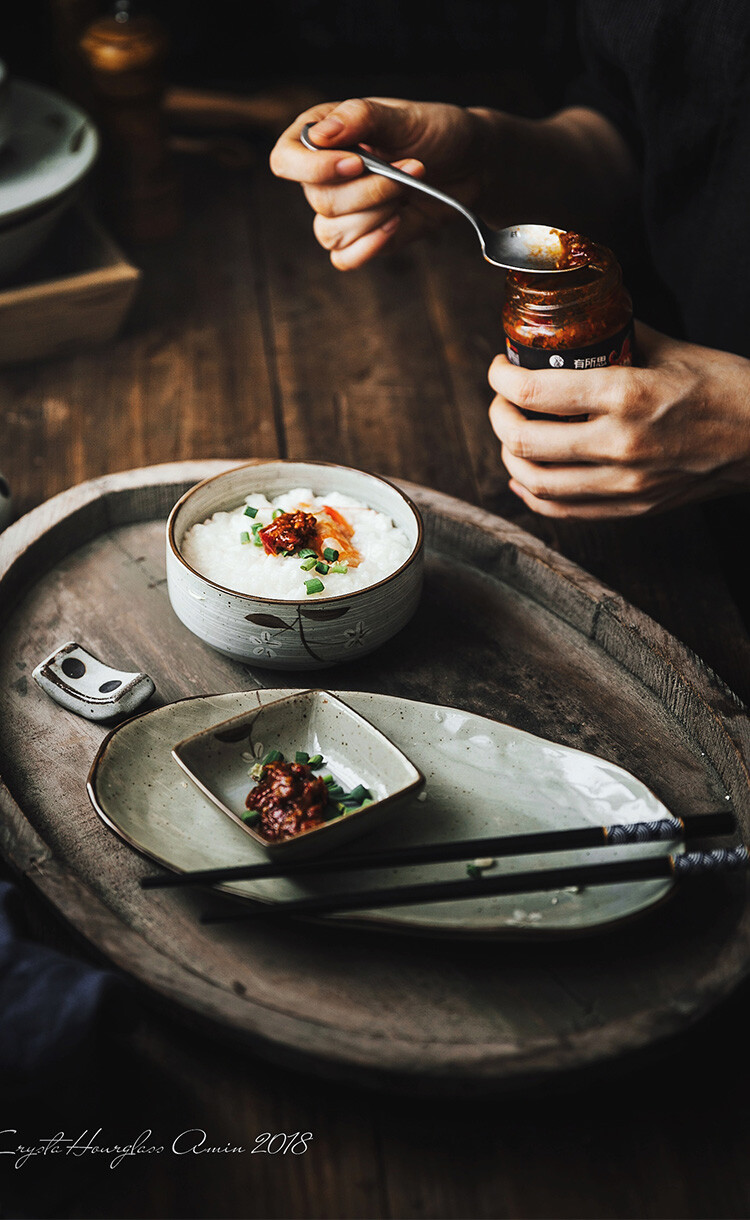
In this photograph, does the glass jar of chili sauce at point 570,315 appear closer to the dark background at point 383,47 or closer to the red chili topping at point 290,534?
the red chili topping at point 290,534

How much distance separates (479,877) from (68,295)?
173 centimetres

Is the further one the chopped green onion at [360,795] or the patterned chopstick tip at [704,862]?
the chopped green onion at [360,795]

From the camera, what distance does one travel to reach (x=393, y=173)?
161cm

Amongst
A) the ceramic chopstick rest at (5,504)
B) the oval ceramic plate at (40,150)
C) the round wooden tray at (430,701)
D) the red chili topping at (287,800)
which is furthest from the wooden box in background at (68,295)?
the red chili topping at (287,800)

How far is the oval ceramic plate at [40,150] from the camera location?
2.20 m

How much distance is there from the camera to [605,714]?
4.67ft

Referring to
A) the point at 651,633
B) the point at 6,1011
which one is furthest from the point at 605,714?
the point at 6,1011

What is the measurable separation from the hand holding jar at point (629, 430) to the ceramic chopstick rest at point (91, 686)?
25.9 inches

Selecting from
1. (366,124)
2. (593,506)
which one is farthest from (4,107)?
(593,506)

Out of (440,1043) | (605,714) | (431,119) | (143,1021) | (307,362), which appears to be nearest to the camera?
(440,1043)

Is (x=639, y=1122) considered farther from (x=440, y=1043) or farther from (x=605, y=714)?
(x=605, y=714)

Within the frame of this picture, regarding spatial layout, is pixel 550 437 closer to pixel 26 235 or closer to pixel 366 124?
pixel 366 124

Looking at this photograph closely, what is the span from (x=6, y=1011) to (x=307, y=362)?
68.2 inches

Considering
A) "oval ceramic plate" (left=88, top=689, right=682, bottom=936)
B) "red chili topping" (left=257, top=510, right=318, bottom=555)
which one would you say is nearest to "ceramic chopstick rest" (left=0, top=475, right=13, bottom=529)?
"red chili topping" (left=257, top=510, right=318, bottom=555)
